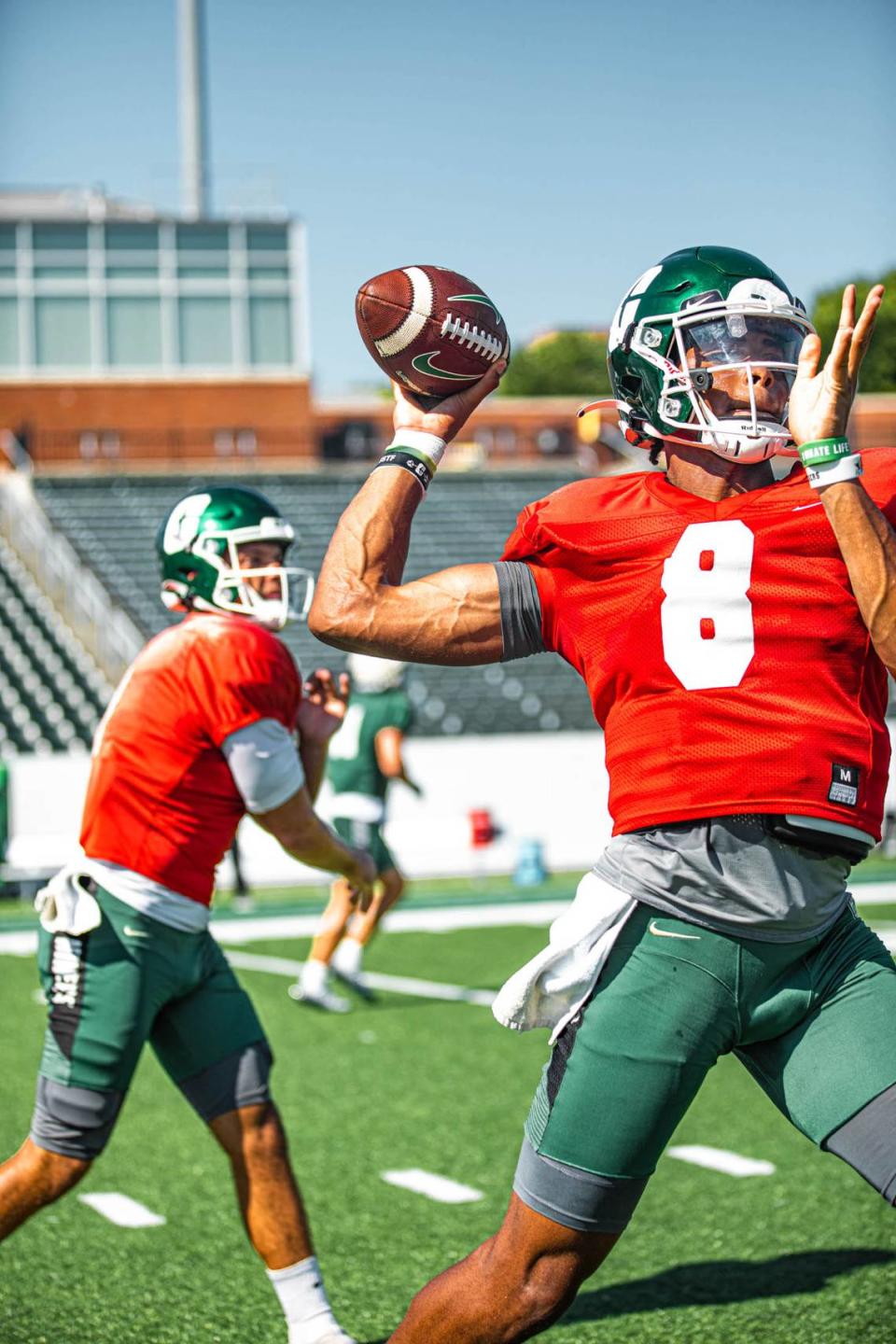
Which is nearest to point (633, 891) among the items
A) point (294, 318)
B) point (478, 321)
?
point (478, 321)

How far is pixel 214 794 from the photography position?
3812 mm

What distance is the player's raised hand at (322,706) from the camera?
4117mm

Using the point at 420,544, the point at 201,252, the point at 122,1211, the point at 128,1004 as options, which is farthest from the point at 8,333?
the point at 128,1004

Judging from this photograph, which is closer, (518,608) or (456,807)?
(518,608)

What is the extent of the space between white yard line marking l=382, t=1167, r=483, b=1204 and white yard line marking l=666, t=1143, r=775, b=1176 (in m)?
0.78

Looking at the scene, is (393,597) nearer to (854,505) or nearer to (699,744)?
(699,744)

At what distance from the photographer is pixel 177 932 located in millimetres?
3729

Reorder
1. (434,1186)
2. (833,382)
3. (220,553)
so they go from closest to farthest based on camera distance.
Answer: (833,382) → (220,553) → (434,1186)

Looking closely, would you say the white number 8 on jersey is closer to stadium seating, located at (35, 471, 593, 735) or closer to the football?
the football

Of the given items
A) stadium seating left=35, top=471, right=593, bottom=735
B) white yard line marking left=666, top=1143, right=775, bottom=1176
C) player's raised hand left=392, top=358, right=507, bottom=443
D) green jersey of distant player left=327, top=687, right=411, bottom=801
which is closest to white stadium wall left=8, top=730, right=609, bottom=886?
stadium seating left=35, top=471, right=593, bottom=735

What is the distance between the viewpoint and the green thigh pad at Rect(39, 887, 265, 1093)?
363cm

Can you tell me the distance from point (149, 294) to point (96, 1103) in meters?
34.5

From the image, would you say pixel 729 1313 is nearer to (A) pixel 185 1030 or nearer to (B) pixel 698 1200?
(B) pixel 698 1200

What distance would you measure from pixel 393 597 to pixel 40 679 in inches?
750
